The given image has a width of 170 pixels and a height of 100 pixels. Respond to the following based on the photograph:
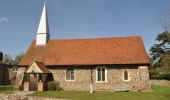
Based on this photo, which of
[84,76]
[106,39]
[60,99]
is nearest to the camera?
[60,99]

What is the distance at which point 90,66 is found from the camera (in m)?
34.1

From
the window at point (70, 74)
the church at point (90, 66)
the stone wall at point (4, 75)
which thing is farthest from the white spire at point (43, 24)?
the stone wall at point (4, 75)

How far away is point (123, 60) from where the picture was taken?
33.2 metres

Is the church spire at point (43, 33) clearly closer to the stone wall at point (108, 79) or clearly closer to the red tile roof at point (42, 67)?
the red tile roof at point (42, 67)

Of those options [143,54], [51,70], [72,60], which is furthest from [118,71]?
[51,70]

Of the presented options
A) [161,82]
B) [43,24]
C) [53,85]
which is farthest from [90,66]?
[161,82]

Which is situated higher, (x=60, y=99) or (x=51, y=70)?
(x=51, y=70)

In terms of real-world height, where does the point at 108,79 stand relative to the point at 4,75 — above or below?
below

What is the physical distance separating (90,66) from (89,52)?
2.80 metres

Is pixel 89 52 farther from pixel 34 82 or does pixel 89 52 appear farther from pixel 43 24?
pixel 43 24

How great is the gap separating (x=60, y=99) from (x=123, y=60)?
12.3m

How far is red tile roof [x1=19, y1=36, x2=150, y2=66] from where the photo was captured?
33812 millimetres

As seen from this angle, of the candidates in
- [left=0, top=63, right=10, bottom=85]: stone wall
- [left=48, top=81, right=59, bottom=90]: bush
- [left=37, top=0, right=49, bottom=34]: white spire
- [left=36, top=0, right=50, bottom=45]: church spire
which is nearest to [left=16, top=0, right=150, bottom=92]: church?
[left=48, top=81, right=59, bottom=90]: bush

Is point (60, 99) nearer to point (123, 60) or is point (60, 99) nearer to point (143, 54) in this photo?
point (123, 60)
